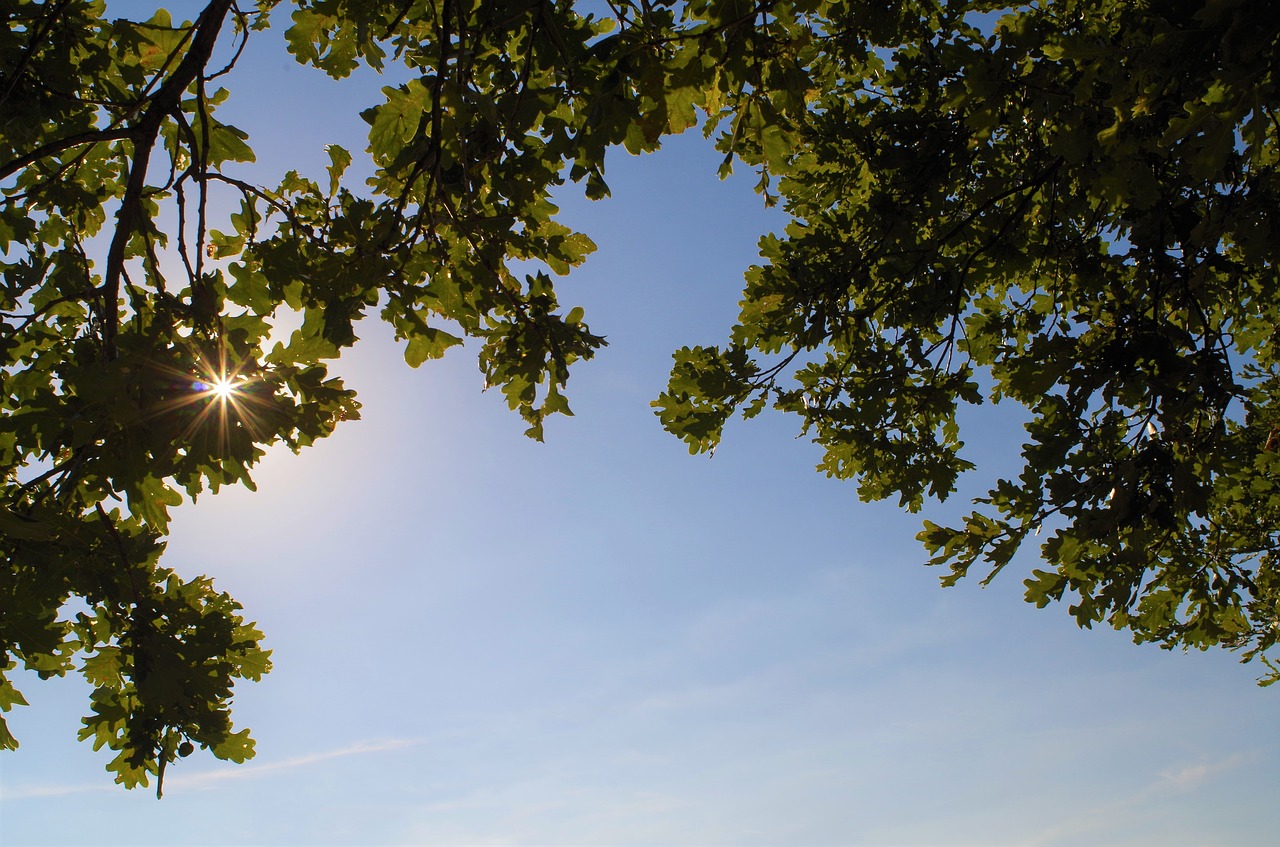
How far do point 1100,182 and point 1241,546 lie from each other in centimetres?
545

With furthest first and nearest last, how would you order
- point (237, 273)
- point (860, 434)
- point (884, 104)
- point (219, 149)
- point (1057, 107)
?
1. point (884, 104)
2. point (860, 434)
3. point (219, 149)
4. point (237, 273)
5. point (1057, 107)

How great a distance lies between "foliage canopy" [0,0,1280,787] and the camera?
10.9 ft

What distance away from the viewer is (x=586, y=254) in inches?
176

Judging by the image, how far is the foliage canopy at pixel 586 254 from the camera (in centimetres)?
333

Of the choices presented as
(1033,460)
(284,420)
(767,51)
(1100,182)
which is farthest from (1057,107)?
(284,420)

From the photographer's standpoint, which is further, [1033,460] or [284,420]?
[1033,460]

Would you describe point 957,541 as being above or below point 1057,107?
below

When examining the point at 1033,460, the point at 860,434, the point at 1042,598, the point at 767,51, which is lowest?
the point at 1042,598

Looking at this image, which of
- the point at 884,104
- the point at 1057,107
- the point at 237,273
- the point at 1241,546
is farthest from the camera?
the point at 1241,546

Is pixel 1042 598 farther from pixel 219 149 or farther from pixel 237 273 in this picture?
pixel 219 149

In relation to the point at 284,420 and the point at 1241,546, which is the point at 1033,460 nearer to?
the point at 284,420

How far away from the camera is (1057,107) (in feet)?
12.3

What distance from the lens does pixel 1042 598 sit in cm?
426

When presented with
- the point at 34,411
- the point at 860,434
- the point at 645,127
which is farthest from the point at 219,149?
the point at 860,434
